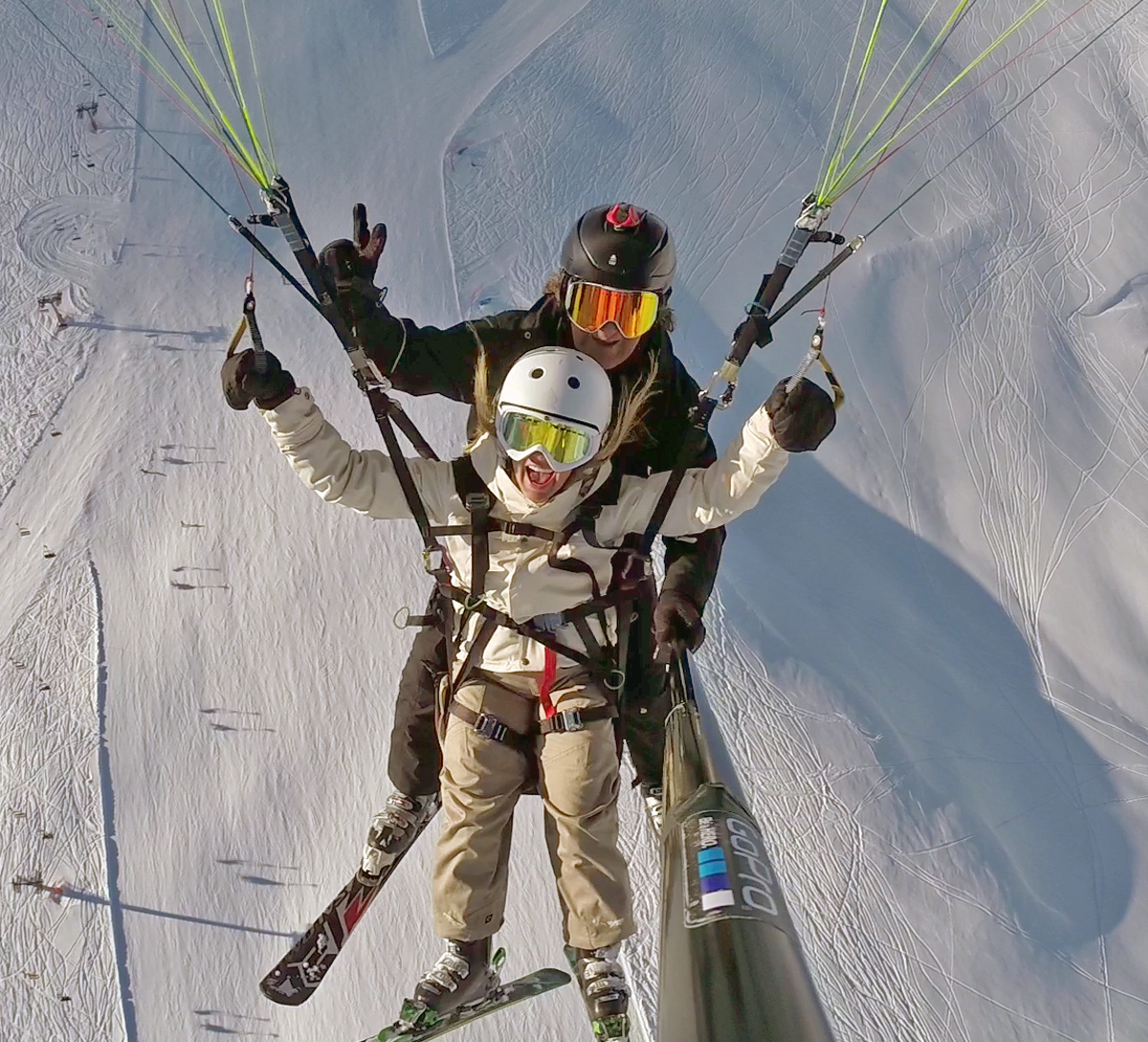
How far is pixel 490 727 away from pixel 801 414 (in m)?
Result: 1.19

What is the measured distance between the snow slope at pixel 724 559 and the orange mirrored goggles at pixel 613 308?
216cm

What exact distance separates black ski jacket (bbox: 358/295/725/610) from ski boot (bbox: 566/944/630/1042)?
110cm

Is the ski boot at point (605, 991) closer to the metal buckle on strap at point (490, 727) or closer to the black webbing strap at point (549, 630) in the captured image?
the metal buckle on strap at point (490, 727)

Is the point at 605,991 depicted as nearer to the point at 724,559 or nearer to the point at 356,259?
the point at 356,259

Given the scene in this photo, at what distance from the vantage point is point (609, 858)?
2369mm

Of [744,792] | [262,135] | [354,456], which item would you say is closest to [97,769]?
[354,456]

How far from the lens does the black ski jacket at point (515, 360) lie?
2766 mm

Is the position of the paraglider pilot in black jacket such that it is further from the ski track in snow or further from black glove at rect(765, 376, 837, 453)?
the ski track in snow

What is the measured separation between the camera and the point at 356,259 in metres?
2.72

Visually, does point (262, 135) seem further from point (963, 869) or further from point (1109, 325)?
point (963, 869)

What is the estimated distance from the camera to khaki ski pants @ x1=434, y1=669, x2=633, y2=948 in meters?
2.35

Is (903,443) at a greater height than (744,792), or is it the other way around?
(903,443)

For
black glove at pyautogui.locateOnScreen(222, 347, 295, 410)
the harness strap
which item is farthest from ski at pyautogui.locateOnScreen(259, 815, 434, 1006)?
black glove at pyautogui.locateOnScreen(222, 347, 295, 410)

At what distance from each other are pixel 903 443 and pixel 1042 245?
1.90 m
